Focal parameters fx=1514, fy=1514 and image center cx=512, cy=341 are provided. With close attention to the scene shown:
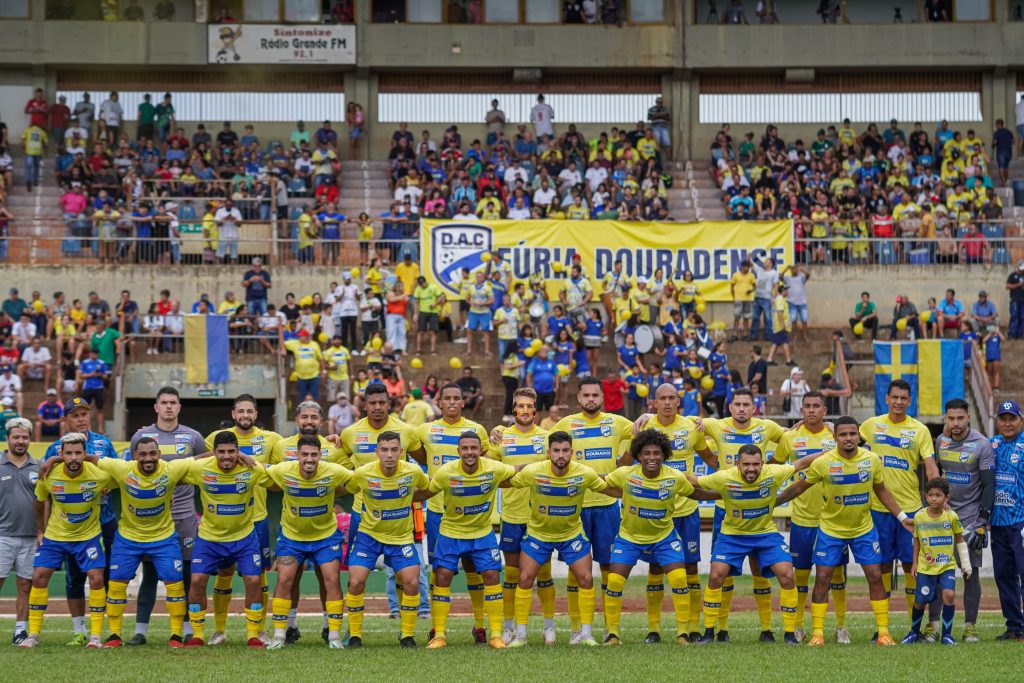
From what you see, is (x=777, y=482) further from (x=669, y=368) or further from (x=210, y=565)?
(x=669, y=368)

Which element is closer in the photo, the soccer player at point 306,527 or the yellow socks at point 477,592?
the soccer player at point 306,527

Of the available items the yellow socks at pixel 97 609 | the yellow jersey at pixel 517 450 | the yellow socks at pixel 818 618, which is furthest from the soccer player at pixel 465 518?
the yellow socks at pixel 97 609

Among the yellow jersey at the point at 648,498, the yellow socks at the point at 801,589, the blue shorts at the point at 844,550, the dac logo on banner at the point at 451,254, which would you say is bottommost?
the yellow socks at the point at 801,589

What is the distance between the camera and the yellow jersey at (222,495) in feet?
49.3

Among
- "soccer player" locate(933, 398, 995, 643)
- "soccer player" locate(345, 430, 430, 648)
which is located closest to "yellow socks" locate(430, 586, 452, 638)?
"soccer player" locate(345, 430, 430, 648)

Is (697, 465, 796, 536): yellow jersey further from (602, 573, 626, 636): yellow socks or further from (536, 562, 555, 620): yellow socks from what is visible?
(536, 562, 555, 620): yellow socks

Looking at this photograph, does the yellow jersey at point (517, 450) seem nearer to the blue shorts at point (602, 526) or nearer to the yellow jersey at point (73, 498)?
the blue shorts at point (602, 526)

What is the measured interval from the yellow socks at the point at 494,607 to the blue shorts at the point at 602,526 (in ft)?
4.46

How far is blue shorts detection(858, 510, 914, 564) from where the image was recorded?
51.6 feet

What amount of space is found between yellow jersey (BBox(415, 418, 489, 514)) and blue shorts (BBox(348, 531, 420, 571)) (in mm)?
1046

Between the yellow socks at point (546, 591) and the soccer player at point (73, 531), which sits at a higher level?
the soccer player at point (73, 531)

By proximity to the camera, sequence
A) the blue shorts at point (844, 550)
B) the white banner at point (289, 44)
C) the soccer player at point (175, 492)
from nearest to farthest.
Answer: the blue shorts at point (844, 550), the soccer player at point (175, 492), the white banner at point (289, 44)

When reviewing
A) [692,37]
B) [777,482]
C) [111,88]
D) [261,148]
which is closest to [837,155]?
[692,37]

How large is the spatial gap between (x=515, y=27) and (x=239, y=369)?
52.0 ft
